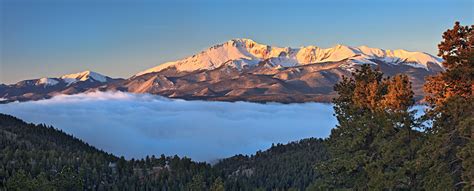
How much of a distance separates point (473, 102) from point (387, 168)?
8.75m

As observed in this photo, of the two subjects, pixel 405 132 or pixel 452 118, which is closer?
pixel 452 118

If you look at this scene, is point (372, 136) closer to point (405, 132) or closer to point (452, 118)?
point (405, 132)

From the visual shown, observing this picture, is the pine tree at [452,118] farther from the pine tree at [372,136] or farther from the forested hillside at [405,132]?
the pine tree at [372,136]

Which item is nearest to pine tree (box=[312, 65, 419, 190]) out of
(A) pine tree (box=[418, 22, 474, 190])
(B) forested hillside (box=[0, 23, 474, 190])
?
(B) forested hillside (box=[0, 23, 474, 190])

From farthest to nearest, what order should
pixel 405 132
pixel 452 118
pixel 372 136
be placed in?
pixel 372 136 < pixel 405 132 < pixel 452 118

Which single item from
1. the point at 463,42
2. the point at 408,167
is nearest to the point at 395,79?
the point at 463,42

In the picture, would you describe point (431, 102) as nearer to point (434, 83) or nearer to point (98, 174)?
point (434, 83)

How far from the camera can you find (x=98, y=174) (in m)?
183

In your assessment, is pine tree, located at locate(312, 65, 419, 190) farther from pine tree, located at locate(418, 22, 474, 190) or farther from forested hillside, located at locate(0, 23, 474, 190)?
pine tree, located at locate(418, 22, 474, 190)

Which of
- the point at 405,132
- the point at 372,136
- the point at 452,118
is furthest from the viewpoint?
the point at 372,136

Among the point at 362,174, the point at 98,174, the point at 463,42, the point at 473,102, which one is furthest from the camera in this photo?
the point at 98,174

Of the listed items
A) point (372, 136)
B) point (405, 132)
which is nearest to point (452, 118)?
point (405, 132)

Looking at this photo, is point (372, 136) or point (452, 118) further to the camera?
point (372, 136)

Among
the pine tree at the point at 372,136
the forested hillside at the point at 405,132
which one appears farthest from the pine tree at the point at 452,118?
the pine tree at the point at 372,136
